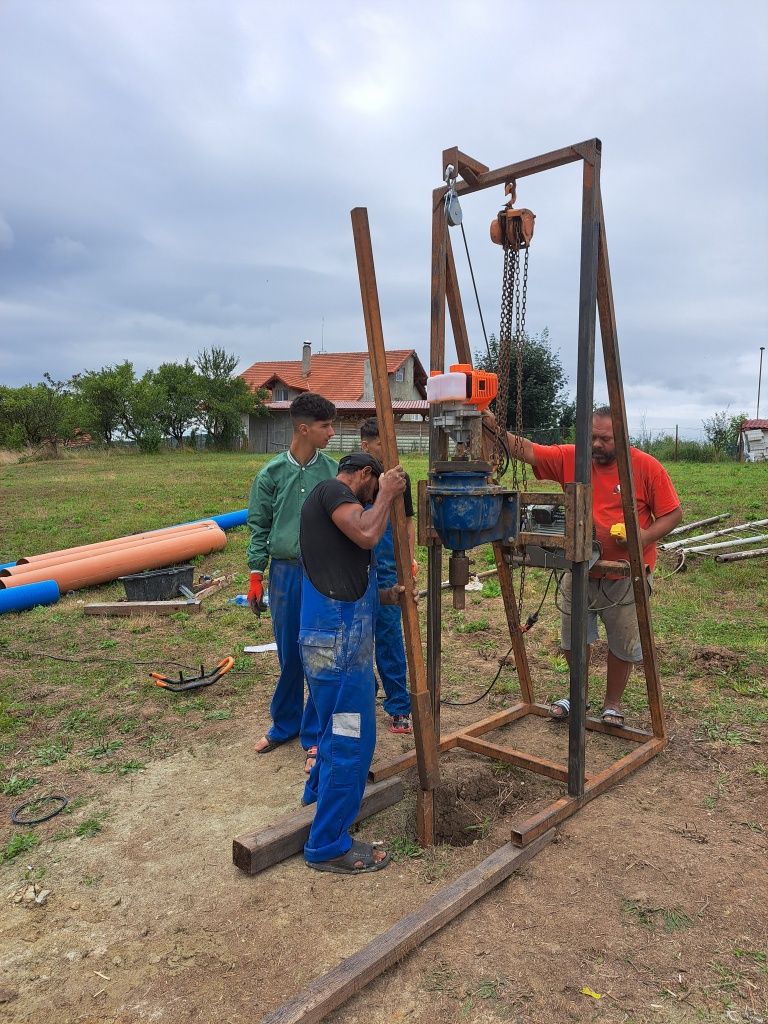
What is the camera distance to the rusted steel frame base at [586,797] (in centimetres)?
335

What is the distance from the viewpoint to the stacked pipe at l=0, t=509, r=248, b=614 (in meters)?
8.30

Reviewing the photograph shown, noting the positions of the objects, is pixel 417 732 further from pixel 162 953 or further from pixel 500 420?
pixel 500 420

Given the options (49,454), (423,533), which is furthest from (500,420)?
(49,454)

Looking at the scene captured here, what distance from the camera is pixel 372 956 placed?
8.54 ft

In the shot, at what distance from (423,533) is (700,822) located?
203 cm

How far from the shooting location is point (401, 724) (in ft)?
16.0

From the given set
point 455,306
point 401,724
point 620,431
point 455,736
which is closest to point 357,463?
point 455,306

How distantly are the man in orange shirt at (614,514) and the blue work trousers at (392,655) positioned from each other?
111 cm

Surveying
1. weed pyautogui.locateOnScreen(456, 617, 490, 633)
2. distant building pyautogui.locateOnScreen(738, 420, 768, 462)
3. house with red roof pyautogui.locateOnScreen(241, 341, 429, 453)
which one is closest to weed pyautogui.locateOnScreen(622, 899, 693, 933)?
weed pyautogui.locateOnScreen(456, 617, 490, 633)

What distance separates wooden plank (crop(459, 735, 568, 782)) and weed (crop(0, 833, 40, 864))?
2416mm

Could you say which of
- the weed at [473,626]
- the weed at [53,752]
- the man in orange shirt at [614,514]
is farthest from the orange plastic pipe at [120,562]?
the man in orange shirt at [614,514]

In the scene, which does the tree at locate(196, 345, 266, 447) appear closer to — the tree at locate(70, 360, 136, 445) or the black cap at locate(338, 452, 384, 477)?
the tree at locate(70, 360, 136, 445)

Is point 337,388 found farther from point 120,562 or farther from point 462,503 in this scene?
point 462,503

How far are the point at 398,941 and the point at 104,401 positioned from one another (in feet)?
128
